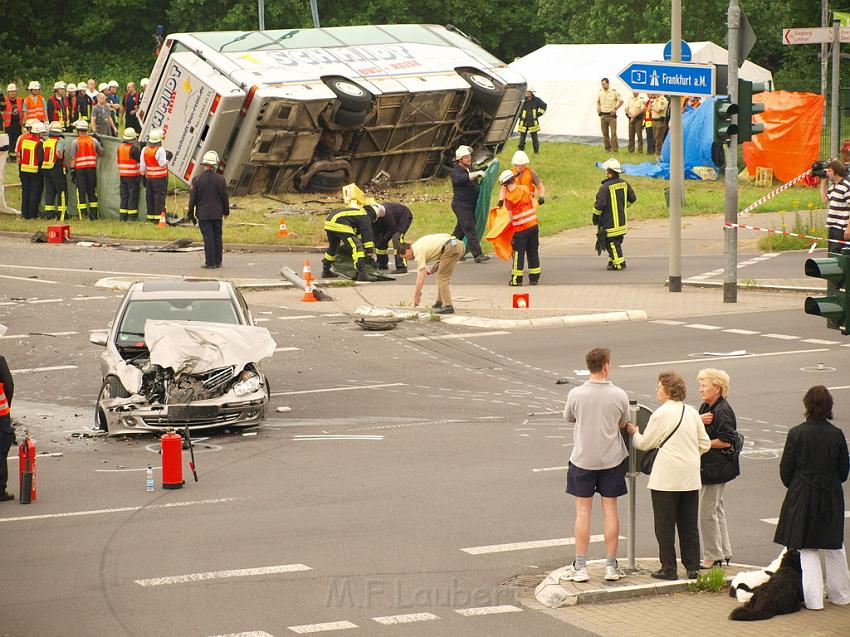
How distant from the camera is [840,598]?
9.09m

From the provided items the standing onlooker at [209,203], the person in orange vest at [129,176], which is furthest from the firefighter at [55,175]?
the standing onlooker at [209,203]

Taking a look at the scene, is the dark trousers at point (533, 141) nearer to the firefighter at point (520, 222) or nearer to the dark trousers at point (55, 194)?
the dark trousers at point (55, 194)

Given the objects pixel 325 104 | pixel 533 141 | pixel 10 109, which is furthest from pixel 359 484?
pixel 533 141

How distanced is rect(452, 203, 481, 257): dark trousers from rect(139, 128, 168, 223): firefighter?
689cm

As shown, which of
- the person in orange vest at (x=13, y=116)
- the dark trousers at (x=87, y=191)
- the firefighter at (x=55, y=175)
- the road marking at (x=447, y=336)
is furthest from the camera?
the person in orange vest at (x=13, y=116)

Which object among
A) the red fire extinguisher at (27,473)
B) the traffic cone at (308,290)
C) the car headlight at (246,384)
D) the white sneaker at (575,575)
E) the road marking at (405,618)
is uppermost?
the traffic cone at (308,290)

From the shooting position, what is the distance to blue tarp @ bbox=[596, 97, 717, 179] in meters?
36.5

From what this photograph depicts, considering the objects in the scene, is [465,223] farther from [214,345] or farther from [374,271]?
[214,345]

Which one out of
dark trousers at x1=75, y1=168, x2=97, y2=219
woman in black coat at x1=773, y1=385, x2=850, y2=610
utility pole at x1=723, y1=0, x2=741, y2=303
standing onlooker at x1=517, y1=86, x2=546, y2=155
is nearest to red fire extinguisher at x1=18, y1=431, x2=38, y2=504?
woman in black coat at x1=773, y1=385, x2=850, y2=610

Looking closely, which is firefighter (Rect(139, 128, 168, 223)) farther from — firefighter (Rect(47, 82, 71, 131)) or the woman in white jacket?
the woman in white jacket

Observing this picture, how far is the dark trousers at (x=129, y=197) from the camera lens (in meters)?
30.4

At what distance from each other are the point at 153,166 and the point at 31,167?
2980 millimetres

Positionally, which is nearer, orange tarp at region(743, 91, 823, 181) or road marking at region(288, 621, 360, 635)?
road marking at region(288, 621, 360, 635)

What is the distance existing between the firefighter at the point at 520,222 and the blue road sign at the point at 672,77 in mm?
2814
